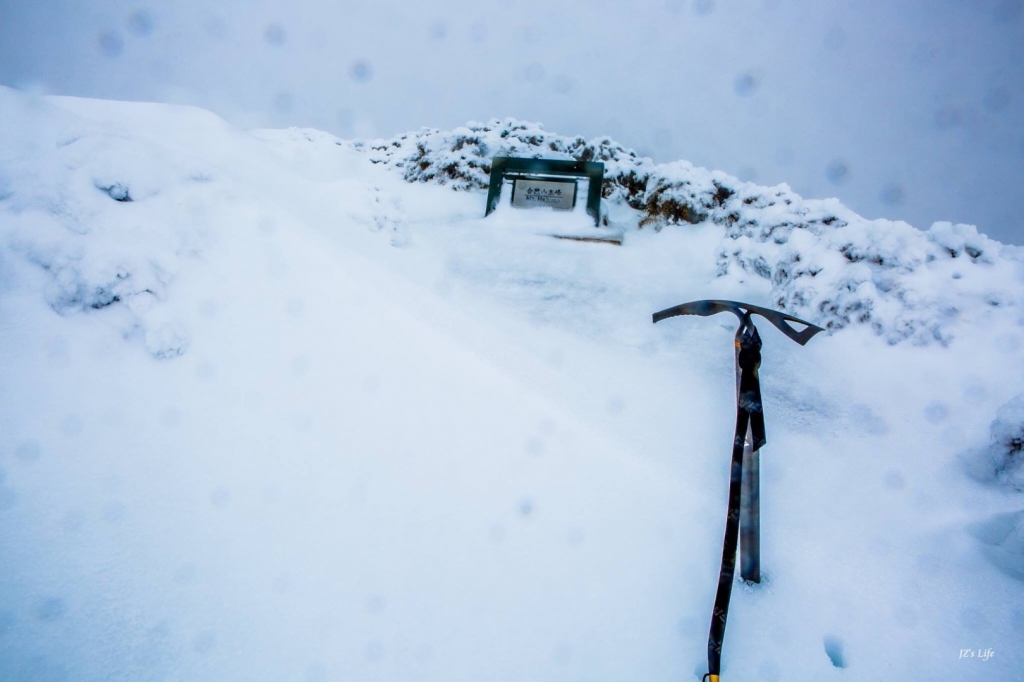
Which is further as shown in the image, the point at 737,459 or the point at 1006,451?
the point at 1006,451

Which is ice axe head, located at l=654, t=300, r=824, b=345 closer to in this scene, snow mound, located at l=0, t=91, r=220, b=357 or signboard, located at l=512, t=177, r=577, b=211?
snow mound, located at l=0, t=91, r=220, b=357

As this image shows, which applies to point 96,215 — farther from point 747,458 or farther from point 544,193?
point 544,193

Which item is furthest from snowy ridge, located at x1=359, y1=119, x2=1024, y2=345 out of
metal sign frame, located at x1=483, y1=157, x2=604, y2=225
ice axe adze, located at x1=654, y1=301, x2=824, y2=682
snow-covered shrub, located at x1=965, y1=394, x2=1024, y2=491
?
ice axe adze, located at x1=654, y1=301, x2=824, y2=682

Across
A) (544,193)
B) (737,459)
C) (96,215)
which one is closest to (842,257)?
(737,459)

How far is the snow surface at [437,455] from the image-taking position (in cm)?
198

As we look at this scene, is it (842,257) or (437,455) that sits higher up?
(842,257)

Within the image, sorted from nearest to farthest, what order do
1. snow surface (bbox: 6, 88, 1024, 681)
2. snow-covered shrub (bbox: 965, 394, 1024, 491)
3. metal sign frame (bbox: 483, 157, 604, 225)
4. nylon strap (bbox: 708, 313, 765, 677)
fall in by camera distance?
nylon strap (bbox: 708, 313, 765, 677)
snow surface (bbox: 6, 88, 1024, 681)
snow-covered shrub (bbox: 965, 394, 1024, 491)
metal sign frame (bbox: 483, 157, 604, 225)

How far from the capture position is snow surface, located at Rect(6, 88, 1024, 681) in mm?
1982

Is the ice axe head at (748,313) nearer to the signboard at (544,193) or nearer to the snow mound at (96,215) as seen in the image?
the snow mound at (96,215)

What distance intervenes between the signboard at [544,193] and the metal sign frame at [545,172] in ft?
0.46

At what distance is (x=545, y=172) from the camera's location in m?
8.92

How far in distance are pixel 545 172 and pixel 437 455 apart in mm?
7472

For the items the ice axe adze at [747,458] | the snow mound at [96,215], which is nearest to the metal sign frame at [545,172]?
the snow mound at [96,215]

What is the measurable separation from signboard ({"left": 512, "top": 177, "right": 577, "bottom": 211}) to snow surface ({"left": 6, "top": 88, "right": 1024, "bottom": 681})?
4.22 metres
